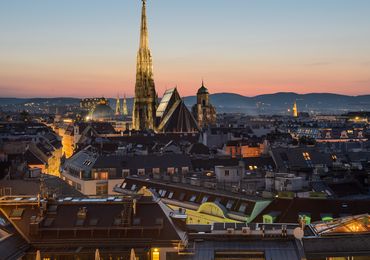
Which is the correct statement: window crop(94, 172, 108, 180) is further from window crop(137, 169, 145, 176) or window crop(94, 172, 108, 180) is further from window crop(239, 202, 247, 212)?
window crop(239, 202, 247, 212)

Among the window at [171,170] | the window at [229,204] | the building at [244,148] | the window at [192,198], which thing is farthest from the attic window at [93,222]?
the building at [244,148]

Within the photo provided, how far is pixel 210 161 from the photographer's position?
85.6 m

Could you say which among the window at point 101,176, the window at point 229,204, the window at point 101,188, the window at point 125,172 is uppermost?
the window at point 229,204

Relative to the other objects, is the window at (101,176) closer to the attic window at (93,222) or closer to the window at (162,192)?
the window at (162,192)

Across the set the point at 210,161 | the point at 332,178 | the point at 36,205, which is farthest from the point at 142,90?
the point at 36,205

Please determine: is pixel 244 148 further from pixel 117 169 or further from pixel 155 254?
pixel 155 254

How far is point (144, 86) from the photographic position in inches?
6978

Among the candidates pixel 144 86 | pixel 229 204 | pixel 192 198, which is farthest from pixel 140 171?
pixel 144 86

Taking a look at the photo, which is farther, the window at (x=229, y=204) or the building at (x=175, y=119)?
the building at (x=175, y=119)

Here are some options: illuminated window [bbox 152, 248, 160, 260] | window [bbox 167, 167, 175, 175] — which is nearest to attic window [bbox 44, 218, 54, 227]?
illuminated window [bbox 152, 248, 160, 260]

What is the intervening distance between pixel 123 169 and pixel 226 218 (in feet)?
108

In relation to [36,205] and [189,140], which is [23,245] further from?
[189,140]

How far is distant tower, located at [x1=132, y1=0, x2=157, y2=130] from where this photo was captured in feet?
579

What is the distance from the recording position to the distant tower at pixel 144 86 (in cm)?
17662
